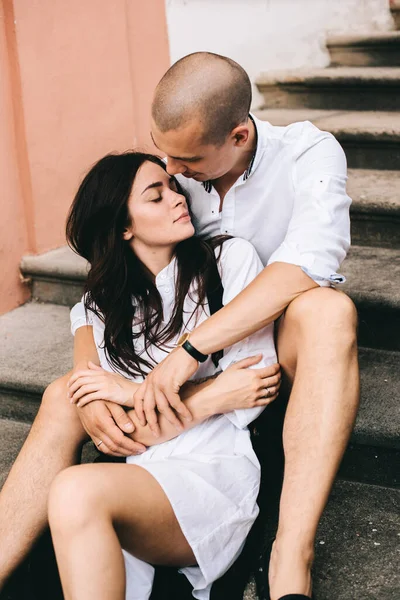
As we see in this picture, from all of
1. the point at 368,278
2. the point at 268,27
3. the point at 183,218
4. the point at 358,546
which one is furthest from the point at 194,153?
the point at 268,27

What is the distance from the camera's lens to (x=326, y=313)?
6.09 ft

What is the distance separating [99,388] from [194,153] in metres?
0.71

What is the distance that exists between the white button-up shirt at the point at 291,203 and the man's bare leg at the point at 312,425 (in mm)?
167

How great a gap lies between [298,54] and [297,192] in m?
2.60

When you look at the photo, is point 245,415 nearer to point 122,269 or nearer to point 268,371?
point 268,371

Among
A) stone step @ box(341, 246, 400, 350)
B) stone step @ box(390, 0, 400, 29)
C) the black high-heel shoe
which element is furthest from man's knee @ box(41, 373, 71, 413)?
stone step @ box(390, 0, 400, 29)

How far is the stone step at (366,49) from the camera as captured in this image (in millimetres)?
4289

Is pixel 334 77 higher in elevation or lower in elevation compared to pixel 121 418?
higher

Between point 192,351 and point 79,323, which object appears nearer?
point 192,351

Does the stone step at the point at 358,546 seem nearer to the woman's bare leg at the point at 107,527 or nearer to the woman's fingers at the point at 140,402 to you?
the woman's bare leg at the point at 107,527

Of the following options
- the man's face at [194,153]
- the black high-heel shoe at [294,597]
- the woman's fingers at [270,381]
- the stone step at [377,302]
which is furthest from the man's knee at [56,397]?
the stone step at [377,302]

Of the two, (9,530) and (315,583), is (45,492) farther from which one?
(315,583)

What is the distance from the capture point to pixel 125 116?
3.84 metres

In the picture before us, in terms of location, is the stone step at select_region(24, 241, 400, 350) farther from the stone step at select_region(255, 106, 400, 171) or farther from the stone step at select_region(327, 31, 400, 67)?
the stone step at select_region(327, 31, 400, 67)
